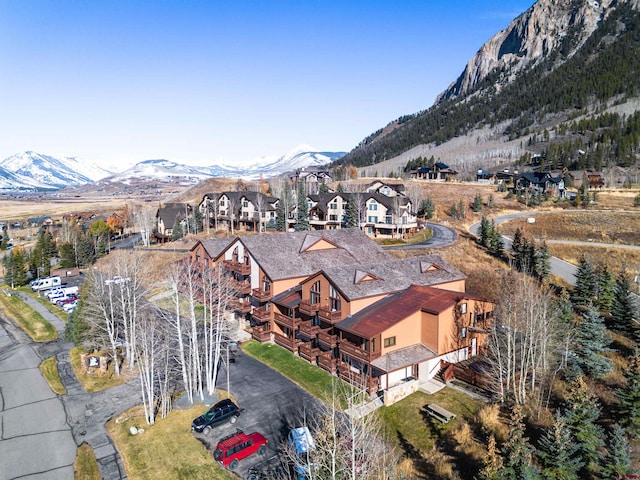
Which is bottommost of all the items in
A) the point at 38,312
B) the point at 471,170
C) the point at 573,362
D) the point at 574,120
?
the point at 38,312

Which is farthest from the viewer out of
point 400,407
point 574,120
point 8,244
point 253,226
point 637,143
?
point 574,120

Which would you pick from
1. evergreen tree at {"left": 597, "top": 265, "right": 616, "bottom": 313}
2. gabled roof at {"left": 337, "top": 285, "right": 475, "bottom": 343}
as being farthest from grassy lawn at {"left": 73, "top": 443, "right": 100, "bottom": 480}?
evergreen tree at {"left": 597, "top": 265, "right": 616, "bottom": 313}

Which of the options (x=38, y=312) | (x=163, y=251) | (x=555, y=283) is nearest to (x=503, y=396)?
(x=555, y=283)

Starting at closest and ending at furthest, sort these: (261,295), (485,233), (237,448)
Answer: (237,448), (261,295), (485,233)

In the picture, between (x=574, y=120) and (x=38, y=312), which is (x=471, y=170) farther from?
(x=38, y=312)

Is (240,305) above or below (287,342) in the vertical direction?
above

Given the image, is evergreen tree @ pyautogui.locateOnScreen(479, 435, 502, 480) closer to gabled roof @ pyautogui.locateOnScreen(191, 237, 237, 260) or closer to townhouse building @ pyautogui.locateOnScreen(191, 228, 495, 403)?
townhouse building @ pyautogui.locateOnScreen(191, 228, 495, 403)

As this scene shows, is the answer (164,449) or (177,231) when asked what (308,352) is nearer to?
(164,449)

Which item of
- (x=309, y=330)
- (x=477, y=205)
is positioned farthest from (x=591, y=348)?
(x=477, y=205)
